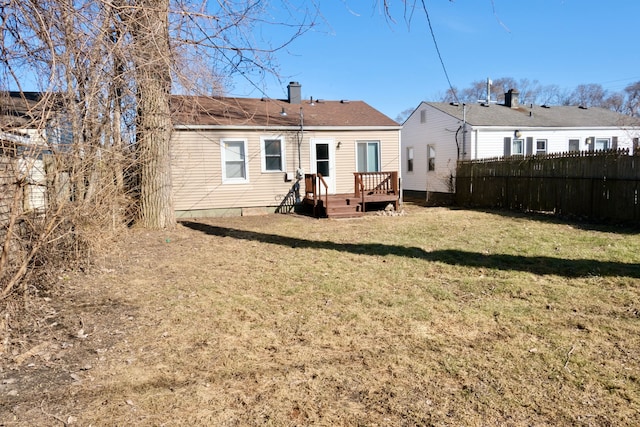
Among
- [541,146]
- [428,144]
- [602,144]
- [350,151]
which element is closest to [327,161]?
[350,151]

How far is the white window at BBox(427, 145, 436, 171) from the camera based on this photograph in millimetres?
21422

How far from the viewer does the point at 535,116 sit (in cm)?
2123

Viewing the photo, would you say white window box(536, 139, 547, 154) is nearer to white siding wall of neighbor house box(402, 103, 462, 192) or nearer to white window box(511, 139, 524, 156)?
white window box(511, 139, 524, 156)

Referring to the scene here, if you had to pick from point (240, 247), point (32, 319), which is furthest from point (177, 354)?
point (240, 247)

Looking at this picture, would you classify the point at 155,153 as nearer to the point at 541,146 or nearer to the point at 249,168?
the point at 249,168

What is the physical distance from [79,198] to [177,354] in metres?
2.47

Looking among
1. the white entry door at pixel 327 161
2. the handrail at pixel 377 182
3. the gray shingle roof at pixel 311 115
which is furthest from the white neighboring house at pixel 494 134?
the white entry door at pixel 327 161

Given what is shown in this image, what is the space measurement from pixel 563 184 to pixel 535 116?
36.2ft

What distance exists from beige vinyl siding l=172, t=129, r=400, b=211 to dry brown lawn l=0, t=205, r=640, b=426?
21.2 feet

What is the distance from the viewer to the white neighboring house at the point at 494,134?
1931cm

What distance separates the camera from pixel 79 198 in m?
4.88

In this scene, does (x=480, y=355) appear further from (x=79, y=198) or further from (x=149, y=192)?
(x=149, y=192)

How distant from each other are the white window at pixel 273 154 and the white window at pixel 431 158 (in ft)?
32.8

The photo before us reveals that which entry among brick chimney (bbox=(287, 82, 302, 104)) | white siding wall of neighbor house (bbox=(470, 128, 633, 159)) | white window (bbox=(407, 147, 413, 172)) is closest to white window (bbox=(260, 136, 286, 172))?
brick chimney (bbox=(287, 82, 302, 104))
